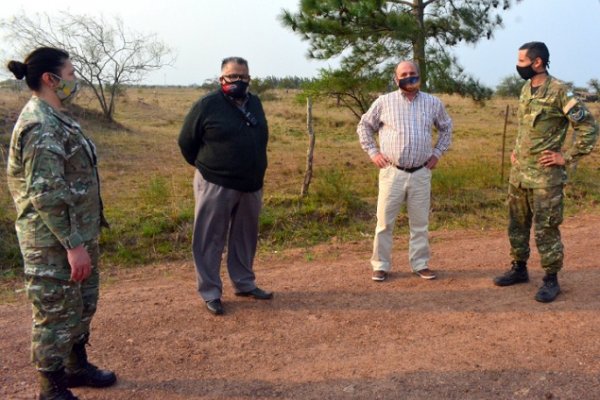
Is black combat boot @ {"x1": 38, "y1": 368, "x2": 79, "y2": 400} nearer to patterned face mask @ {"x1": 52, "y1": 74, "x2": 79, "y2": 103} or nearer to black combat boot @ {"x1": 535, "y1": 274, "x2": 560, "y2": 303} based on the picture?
patterned face mask @ {"x1": 52, "y1": 74, "x2": 79, "y2": 103}

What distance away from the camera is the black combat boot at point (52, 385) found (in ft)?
9.83

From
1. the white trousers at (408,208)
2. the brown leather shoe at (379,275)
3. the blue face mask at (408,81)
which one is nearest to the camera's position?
the blue face mask at (408,81)

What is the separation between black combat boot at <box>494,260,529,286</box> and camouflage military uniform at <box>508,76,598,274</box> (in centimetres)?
37

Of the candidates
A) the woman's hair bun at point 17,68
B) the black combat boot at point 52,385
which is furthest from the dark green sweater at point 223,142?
the black combat boot at point 52,385

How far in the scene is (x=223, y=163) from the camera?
4.20 metres

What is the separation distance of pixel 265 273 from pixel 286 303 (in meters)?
0.90

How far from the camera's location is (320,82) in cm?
963

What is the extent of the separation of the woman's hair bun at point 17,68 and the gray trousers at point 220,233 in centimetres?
166

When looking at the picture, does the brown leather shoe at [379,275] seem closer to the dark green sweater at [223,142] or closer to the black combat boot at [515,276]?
the black combat boot at [515,276]

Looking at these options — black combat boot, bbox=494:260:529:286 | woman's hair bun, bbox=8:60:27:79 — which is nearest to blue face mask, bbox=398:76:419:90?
black combat boot, bbox=494:260:529:286

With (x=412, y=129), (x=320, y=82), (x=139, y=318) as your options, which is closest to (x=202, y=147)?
(x=139, y=318)

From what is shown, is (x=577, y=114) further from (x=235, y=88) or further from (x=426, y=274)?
(x=235, y=88)

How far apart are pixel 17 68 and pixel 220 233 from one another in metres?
1.98

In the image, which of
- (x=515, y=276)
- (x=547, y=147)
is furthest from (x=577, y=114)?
(x=515, y=276)
